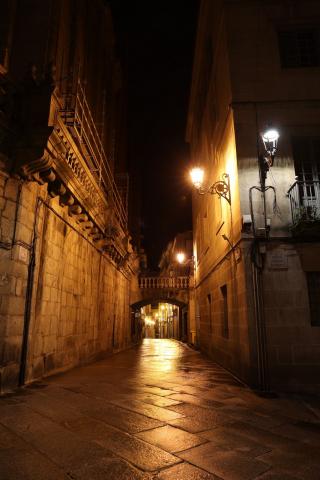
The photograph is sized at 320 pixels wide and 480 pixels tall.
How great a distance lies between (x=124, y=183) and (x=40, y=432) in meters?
17.9

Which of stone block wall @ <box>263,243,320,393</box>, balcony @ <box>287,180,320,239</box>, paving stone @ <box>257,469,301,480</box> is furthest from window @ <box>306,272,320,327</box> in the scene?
paving stone @ <box>257,469,301,480</box>

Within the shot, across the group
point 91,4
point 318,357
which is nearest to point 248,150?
point 318,357

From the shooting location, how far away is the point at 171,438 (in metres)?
3.46

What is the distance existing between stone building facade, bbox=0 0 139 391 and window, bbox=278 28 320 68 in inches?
221

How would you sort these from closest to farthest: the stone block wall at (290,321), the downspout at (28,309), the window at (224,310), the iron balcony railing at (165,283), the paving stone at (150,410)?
the paving stone at (150,410)
the downspout at (28,309)
the stone block wall at (290,321)
the window at (224,310)
the iron balcony railing at (165,283)

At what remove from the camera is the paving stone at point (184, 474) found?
2.60m

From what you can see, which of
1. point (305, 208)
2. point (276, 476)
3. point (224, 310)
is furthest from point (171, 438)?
point (224, 310)

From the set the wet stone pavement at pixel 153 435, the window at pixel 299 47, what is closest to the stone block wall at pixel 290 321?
the wet stone pavement at pixel 153 435

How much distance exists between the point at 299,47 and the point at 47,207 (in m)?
7.79

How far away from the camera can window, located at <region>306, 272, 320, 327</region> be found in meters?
6.98

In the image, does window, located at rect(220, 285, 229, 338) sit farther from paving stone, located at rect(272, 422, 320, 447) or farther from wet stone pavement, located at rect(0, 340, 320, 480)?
paving stone, located at rect(272, 422, 320, 447)

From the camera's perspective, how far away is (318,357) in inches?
265

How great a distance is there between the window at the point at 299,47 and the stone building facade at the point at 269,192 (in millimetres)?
27

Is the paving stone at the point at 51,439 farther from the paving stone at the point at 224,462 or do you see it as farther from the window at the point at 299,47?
the window at the point at 299,47
